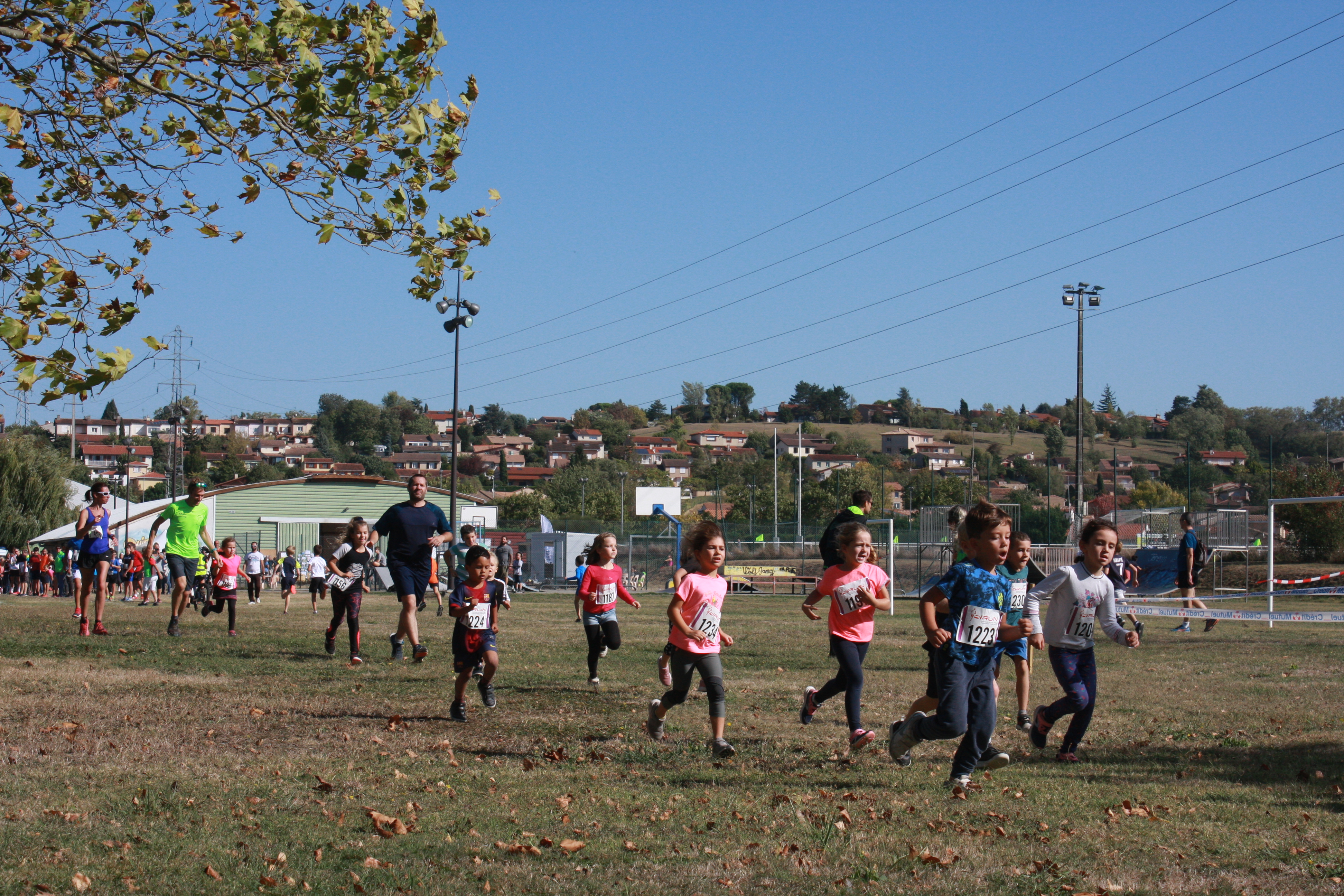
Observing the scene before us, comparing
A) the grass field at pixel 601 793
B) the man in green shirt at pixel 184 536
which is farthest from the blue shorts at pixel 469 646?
the man in green shirt at pixel 184 536

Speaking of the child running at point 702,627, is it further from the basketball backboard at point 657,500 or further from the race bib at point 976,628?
the basketball backboard at point 657,500

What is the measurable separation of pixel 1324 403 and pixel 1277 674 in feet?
643

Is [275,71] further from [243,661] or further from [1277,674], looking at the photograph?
[1277,674]

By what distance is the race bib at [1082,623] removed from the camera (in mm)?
7719

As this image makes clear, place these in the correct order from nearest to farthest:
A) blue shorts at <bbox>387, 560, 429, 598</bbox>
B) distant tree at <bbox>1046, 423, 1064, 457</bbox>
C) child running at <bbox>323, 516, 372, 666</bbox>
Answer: blue shorts at <bbox>387, 560, 429, 598</bbox> → child running at <bbox>323, 516, 372, 666</bbox> → distant tree at <bbox>1046, 423, 1064, 457</bbox>

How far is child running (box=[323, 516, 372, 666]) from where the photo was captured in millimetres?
13016

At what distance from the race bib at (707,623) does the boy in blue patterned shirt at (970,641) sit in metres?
1.60

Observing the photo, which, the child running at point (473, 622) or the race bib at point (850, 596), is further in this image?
the child running at point (473, 622)

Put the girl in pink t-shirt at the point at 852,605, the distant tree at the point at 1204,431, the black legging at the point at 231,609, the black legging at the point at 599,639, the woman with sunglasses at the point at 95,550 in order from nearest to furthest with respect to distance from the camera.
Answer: the girl in pink t-shirt at the point at 852,605
the black legging at the point at 599,639
the woman with sunglasses at the point at 95,550
the black legging at the point at 231,609
the distant tree at the point at 1204,431

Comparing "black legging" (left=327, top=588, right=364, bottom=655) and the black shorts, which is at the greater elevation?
the black shorts

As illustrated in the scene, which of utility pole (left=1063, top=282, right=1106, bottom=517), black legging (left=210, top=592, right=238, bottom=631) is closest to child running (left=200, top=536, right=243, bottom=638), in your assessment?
black legging (left=210, top=592, right=238, bottom=631)

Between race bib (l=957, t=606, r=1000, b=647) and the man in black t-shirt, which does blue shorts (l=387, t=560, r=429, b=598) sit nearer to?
the man in black t-shirt

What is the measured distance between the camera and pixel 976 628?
6754mm

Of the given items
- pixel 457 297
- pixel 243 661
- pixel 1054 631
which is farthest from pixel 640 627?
pixel 457 297
